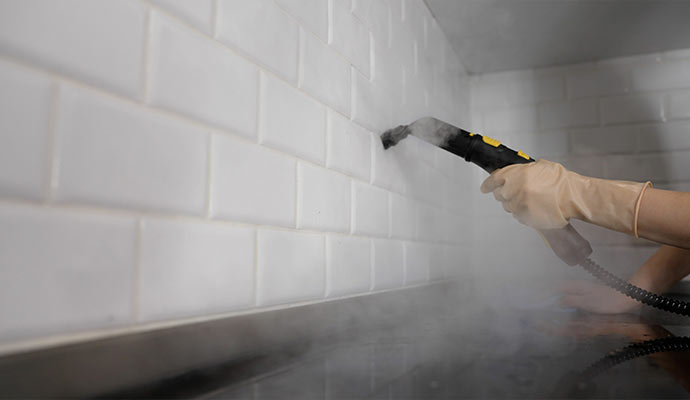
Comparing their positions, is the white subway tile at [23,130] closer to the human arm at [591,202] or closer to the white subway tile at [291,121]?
the white subway tile at [291,121]

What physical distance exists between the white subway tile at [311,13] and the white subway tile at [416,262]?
57 cm

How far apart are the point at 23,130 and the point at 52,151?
3 cm

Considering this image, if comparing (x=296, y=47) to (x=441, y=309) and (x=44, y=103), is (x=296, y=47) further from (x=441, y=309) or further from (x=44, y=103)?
(x=441, y=309)

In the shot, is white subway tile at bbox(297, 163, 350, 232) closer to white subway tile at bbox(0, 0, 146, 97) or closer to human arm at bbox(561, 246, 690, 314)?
white subway tile at bbox(0, 0, 146, 97)

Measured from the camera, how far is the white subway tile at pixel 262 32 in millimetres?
576

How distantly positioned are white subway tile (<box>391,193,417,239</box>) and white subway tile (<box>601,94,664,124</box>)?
1.13 m

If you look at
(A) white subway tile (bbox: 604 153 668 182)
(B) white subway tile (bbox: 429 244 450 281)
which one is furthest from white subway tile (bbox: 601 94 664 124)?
(B) white subway tile (bbox: 429 244 450 281)

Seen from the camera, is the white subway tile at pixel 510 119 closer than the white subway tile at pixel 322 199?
No

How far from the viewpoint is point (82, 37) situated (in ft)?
1.30

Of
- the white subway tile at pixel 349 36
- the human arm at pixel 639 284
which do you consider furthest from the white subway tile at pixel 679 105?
the white subway tile at pixel 349 36

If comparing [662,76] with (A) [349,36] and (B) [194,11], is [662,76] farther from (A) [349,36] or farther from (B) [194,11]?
(B) [194,11]

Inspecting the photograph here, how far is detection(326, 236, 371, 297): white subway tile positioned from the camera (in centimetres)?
79

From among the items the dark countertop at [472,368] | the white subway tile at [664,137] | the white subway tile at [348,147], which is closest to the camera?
the dark countertop at [472,368]

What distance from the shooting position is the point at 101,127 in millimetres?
411
